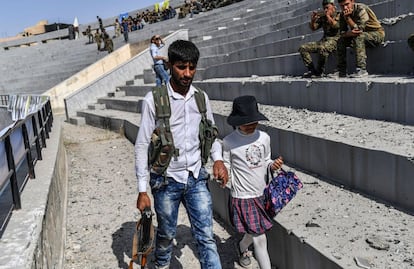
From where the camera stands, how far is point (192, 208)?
286cm

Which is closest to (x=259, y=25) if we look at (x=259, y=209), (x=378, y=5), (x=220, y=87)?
(x=220, y=87)

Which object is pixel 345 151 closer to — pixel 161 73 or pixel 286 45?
pixel 286 45

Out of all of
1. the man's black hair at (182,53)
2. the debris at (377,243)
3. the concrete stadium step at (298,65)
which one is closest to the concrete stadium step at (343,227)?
the debris at (377,243)

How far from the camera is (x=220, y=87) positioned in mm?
7773

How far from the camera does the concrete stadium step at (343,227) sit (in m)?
2.56

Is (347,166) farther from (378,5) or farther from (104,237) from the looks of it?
(378,5)

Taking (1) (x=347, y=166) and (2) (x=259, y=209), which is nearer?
(2) (x=259, y=209)

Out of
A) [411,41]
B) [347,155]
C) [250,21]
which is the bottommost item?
[347,155]

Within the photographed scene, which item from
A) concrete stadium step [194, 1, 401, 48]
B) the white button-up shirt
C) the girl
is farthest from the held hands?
concrete stadium step [194, 1, 401, 48]

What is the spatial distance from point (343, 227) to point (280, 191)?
551mm

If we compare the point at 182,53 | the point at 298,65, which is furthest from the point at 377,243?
the point at 298,65

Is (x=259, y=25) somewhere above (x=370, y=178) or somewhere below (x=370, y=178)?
above

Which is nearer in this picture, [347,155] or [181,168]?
[181,168]

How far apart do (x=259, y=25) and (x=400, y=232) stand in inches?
394
